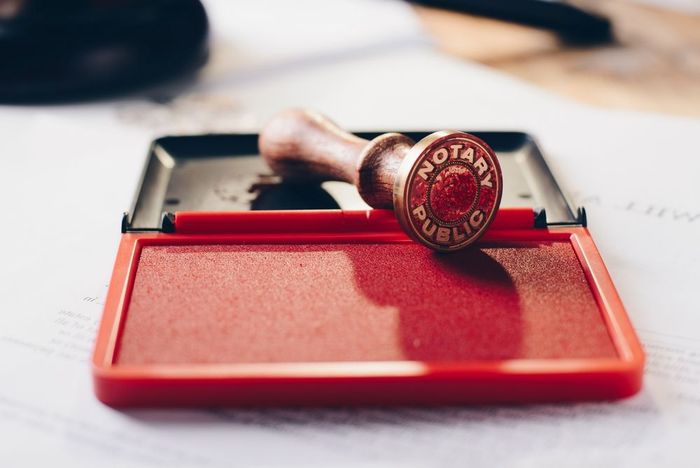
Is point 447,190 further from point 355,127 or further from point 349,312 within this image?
point 355,127

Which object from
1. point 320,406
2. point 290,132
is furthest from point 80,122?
point 320,406

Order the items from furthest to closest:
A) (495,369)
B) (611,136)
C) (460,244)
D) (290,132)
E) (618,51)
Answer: (618,51)
(611,136)
(290,132)
(460,244)
(495,369)

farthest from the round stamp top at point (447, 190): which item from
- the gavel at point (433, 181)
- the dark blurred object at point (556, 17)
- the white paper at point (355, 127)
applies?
the dark blurred object at point (556, 17)

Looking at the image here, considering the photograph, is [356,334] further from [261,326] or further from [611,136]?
[611,136]

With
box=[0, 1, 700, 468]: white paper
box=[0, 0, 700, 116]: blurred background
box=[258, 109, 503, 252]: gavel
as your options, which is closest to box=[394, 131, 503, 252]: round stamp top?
box=[258, 109, 503, 252]: gavel

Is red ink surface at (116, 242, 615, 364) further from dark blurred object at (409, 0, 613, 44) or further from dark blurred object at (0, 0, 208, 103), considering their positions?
dark blurred object at (409, 0, 613, 44)

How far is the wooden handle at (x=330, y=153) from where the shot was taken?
0.51 m

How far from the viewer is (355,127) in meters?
0.79

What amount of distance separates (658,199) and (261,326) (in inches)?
16.3

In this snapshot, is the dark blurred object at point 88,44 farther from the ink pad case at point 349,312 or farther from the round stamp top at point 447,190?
the round stamp top at point 447,190

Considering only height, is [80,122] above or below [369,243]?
below

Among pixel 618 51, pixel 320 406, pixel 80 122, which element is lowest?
pixel 80 122

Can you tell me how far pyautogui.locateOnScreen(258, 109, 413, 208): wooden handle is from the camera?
1.68 feet

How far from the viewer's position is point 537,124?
0.79 m
